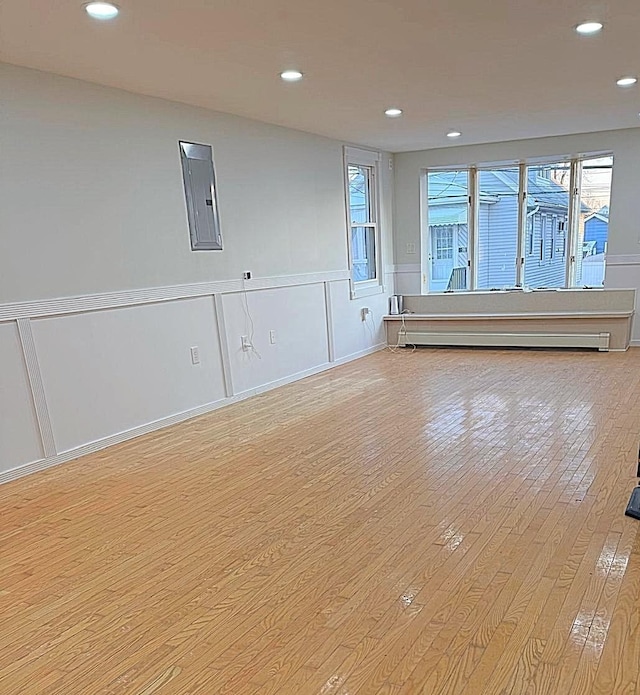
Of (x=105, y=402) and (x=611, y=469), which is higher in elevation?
(x=105, y=402)

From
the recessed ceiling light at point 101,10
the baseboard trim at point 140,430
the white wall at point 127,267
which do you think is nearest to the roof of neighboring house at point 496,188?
the white wall at point 127,267

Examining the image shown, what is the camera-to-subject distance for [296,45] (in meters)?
3.10

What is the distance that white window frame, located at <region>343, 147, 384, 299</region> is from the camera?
6.45 metres

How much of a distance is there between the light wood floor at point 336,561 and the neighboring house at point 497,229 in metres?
3.30

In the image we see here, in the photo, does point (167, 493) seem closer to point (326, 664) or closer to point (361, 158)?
point (326, 664)

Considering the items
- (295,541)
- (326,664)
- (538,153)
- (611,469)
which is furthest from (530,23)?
(538,153)

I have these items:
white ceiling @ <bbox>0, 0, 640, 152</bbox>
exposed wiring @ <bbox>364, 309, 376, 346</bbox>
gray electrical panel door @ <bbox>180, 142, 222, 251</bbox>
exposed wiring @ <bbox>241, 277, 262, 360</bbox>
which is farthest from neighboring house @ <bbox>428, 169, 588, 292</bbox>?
gray electrical panel door @ <bbox>180, 142, 222, 251</bbox>

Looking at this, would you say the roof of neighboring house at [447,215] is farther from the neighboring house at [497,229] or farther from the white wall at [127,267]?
the white wall at [127,267]

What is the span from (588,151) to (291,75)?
4.30 m

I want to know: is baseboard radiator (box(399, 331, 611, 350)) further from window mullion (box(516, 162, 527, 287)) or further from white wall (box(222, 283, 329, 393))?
white wall (box(222, 283, 329, 393))

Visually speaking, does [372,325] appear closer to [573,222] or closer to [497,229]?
[497,229]

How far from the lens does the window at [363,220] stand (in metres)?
6.59

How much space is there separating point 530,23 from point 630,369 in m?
3.68

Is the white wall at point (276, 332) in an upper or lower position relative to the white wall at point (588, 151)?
lower
